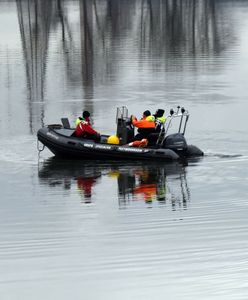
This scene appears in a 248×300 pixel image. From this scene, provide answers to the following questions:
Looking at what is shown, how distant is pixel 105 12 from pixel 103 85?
159 ft

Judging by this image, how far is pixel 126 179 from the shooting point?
977 inches

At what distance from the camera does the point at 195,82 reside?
139 feet

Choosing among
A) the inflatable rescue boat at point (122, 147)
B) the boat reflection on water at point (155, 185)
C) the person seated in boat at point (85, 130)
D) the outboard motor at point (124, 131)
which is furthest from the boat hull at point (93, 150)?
the outboard motor at point (124, 131)

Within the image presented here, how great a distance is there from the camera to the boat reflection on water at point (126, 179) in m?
22.9

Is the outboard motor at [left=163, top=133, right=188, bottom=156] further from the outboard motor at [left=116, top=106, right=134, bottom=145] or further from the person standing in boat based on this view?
the outboard motor at [left=116, top=106, right=134, bottom=145]

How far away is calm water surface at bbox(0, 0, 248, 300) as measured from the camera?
1695cm

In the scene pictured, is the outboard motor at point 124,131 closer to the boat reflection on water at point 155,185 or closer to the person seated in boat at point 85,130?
the person seated in boat at point 85,130

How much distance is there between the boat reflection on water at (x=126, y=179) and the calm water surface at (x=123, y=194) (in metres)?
0.03

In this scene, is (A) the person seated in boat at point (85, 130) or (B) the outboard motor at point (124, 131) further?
(B) the outboard motor at point (124, 131)

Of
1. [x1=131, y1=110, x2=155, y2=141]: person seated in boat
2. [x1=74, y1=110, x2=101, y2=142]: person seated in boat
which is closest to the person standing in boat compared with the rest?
[x1=131, y1=110, x2=155, y2=141]: person seated in boat

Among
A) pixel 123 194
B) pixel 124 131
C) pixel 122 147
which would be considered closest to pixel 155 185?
pixel 123 194

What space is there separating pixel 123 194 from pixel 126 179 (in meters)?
1.56

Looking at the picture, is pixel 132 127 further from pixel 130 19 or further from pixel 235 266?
pixel 130 19

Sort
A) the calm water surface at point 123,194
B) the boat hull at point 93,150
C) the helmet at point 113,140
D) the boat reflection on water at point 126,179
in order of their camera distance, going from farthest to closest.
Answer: the helmet at point 113,140 < the boat hull at point 93,150 < the boat reflection on water at point 126,179 < the calm water surface at point 123,194
